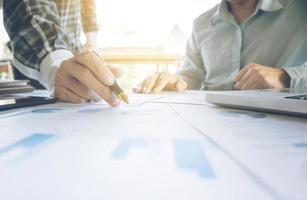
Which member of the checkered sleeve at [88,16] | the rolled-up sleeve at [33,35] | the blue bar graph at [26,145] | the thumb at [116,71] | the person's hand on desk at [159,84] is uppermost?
the checkered sleeve at [88,16]

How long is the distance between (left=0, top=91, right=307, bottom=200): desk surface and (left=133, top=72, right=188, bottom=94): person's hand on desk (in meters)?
0.40

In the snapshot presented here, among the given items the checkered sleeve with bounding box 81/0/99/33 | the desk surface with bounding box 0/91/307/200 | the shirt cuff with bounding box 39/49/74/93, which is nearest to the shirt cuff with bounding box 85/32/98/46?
the checkered sleeve with bounding box 81/0/99/33

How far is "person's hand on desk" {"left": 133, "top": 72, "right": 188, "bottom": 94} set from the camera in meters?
0.74

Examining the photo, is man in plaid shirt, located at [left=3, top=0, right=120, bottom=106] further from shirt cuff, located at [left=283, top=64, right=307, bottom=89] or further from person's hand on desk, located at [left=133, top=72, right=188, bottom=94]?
shirt cuff, located at [left=283, top=64, right=307, bottom=89]

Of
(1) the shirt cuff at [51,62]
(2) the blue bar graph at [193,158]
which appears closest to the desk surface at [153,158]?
→ (2) the blue bar graph at [193,158]

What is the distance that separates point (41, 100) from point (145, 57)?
52.1 inches

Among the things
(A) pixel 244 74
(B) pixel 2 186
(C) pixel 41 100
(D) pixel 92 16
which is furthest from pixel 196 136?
(D) pixel 92 16

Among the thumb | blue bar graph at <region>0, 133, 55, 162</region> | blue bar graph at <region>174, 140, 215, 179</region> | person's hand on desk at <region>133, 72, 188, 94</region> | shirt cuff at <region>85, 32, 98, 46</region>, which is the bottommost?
blue bar graph at <region>0, 133, 55, 162</region>

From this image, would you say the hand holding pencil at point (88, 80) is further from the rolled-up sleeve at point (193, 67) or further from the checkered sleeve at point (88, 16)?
the checkered sleeve at point (88, 16)

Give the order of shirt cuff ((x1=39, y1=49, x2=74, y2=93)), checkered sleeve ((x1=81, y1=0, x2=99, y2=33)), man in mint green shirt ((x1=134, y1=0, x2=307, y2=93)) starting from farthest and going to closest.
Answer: checkered sleeve ((x1=81, y1=0, x2=99, y2=33)), man in mint green shirt ((x1=134, y1=0, x2=307, y2=93)), shirt cuff ((x1=39, y1=49, x2=74, y2=93))

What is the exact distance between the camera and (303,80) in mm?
751

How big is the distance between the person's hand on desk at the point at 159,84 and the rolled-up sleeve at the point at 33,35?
0.21 m

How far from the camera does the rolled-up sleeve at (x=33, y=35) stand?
0.62 meters

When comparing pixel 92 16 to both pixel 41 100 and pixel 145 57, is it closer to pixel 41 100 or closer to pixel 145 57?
pixel 145 57
